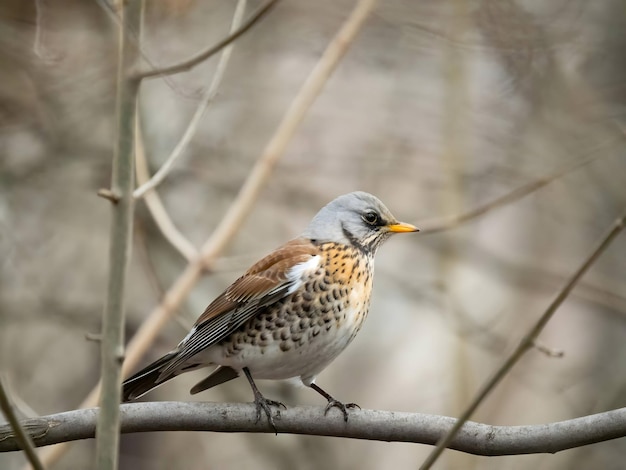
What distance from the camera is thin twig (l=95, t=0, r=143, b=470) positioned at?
7.26 feet

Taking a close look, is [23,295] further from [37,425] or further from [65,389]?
[37,425]

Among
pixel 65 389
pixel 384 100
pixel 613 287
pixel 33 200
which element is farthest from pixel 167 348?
pixel 613 287

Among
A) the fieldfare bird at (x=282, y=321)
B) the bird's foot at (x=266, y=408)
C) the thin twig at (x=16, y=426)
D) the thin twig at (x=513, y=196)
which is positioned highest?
the thin twig at (x=513, y=196)

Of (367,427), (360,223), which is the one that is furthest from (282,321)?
(367,427)

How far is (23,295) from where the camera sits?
5.56 m

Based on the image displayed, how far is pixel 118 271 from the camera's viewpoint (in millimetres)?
2262

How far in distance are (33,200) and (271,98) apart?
1.97m

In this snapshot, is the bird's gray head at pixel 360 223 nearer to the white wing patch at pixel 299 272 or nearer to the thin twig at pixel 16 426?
the white wing patch at pixel 299 272

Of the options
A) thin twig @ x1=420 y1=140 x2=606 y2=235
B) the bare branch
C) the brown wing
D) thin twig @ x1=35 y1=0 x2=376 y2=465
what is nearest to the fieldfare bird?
the brown wing

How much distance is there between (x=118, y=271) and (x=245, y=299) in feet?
4.48

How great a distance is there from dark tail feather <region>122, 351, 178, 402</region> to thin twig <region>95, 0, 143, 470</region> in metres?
1.17

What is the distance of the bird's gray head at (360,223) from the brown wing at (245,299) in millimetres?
163

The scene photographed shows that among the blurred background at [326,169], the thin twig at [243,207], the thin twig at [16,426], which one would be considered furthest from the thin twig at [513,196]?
the thin twig at [16,426]

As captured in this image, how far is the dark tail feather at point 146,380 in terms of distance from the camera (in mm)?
3432
